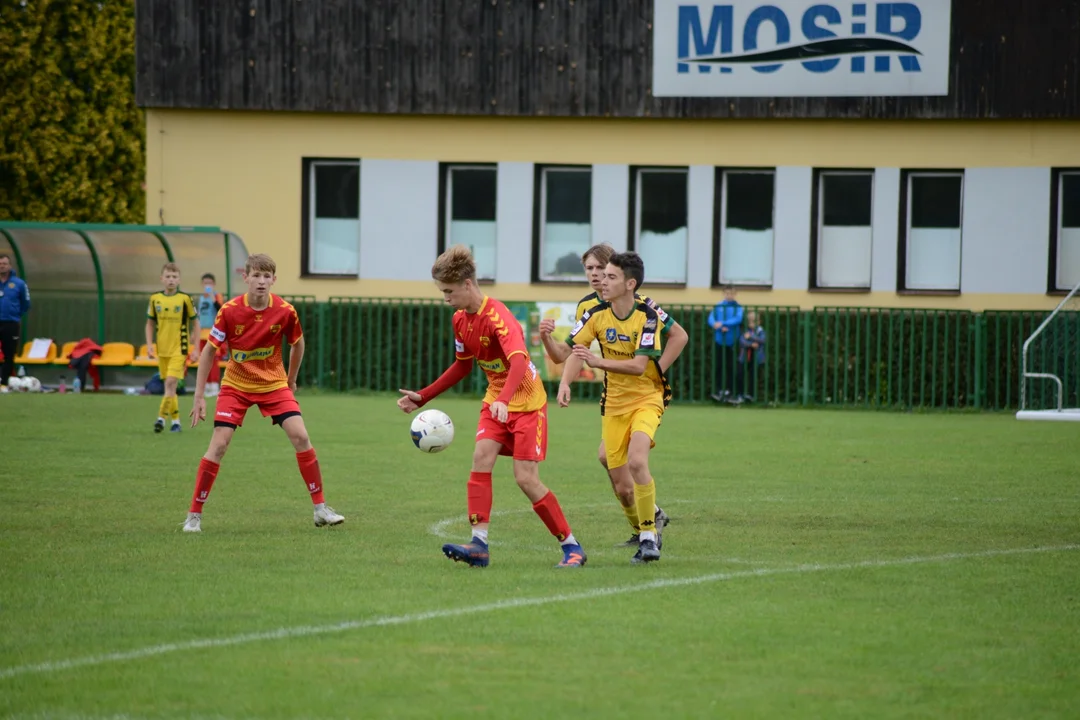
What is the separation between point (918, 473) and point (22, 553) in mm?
9202

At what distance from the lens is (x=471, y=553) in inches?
351

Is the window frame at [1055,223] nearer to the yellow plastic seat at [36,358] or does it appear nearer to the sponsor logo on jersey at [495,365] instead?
the yellow plastic seat at [36,358]

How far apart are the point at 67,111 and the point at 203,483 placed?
1656 inches

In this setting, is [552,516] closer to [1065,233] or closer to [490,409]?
[490,409]

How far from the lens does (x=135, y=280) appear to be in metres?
29.2

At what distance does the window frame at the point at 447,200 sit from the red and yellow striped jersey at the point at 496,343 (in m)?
20.9

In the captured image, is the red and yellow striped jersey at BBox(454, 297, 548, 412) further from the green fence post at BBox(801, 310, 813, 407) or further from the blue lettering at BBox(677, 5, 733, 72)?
the blue lettering at BBox(677, 5, 733, 72)

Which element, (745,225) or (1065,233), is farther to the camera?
(745,225)

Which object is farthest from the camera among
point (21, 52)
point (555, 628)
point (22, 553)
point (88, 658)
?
point (21, 52)

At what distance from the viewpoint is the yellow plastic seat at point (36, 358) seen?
27.5m

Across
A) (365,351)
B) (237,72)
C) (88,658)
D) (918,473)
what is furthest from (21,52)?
(88,658)

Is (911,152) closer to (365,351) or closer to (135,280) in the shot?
(365,351)

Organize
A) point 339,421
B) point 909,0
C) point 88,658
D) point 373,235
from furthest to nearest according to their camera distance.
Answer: point 373,235
point 909,0
point 339,421
point 88,658

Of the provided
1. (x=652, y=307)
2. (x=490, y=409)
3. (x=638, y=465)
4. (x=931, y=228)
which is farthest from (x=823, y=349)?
(x=490, y=409)
